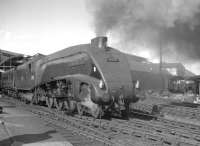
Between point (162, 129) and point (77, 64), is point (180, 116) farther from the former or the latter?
point (77, 64)

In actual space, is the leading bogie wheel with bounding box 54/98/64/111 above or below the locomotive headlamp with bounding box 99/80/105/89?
below

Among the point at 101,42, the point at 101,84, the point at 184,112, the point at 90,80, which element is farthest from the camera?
the point at 184,112

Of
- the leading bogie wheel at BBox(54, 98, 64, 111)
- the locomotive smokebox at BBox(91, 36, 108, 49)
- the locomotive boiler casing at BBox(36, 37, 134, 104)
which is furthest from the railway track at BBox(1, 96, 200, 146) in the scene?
the locomotive smokebox at BBox(91, 36, 108, 49)

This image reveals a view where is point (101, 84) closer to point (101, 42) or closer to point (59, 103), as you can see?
point (101, 42)

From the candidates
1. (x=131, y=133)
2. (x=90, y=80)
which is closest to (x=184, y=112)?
(x=90, y=80)

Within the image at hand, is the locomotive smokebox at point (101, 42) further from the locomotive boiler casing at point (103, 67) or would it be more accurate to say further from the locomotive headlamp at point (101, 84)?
the locomotive headlamp at point (101, 84)

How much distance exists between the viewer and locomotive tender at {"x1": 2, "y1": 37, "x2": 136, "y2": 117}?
404 inches

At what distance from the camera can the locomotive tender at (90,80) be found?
10.2m

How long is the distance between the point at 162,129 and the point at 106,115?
3.25 m

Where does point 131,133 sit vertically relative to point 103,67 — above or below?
below

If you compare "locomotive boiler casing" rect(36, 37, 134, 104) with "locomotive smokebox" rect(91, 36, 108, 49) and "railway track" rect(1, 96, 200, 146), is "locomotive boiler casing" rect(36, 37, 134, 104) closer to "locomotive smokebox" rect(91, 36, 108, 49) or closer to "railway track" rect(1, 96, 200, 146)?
"locomotive smokebox" rect(91, 36, 108, 49)

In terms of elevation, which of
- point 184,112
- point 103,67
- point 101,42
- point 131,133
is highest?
point 101,42

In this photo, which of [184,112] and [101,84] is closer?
[101,84]

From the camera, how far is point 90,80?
407 inches
